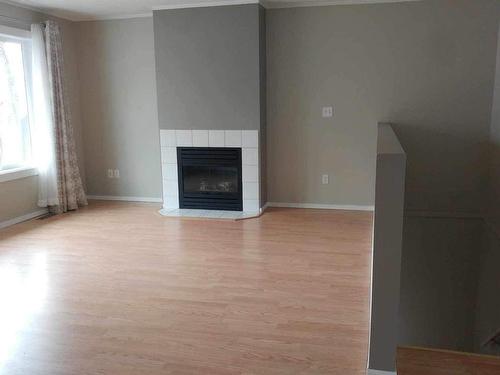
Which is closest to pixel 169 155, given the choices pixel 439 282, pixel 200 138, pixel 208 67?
pixel 200 138

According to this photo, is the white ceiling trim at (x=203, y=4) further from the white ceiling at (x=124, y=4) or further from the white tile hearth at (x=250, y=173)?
the white tile hearth at (x=250, y=173)

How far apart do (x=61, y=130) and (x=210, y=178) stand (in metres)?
1.91

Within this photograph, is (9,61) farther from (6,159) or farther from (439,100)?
(439,100)

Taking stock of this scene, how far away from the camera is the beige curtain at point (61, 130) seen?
206 inches

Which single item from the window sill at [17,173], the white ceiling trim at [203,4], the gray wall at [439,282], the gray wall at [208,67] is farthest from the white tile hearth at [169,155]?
the gray wall at [439,282]

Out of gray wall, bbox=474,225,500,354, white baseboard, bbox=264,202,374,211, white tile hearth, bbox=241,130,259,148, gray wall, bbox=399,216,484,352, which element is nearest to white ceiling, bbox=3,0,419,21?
white tile hearth, bbox=241,130,259,148

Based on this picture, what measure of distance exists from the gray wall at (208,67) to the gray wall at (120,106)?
469 mm

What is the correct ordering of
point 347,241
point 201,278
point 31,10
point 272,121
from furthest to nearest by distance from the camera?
point 272,121, point 31,10, point 347,241, point 201,278

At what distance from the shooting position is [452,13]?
15.7ft

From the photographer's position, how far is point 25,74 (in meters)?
5.18

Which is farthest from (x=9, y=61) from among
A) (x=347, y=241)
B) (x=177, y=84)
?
(x=347, y=241)

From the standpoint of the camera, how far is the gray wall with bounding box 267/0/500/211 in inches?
191

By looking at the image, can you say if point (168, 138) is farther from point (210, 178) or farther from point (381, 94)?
point (381, 94)

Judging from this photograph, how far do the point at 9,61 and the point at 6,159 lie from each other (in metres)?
1.11
